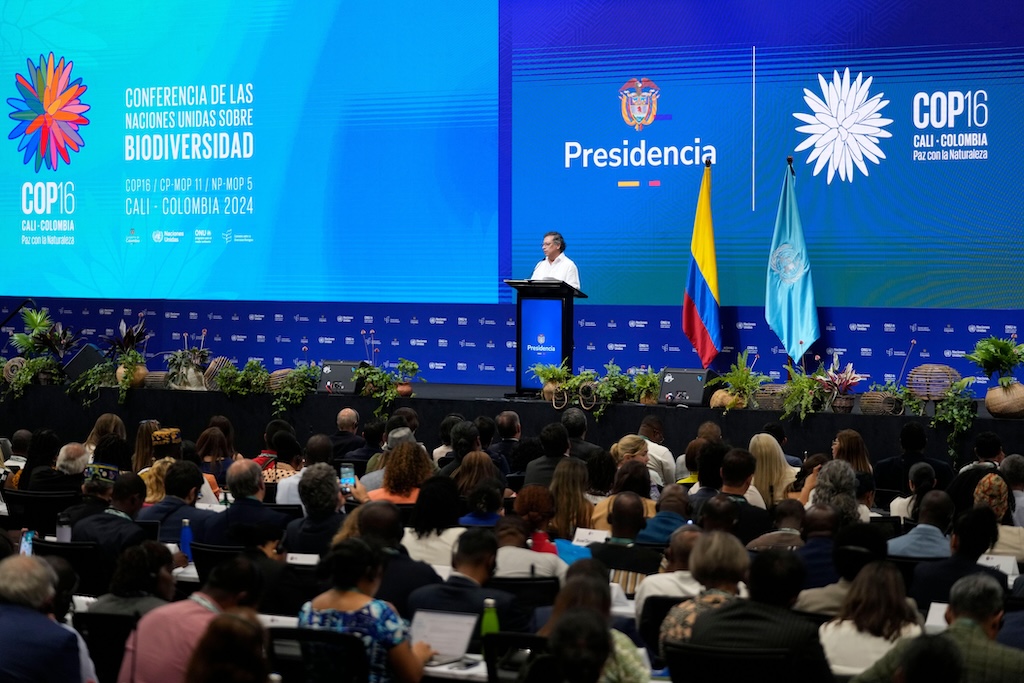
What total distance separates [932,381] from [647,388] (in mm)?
2156

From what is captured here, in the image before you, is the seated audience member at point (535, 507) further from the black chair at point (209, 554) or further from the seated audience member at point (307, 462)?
the seated audience member at point (307, 462)

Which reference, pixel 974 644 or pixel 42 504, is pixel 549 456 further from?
pixel 974 644

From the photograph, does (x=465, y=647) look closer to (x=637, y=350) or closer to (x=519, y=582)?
(x=519, y=582)

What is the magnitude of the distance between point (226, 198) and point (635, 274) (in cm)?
452

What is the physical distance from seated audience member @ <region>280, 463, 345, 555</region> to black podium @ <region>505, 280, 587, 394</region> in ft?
16.9

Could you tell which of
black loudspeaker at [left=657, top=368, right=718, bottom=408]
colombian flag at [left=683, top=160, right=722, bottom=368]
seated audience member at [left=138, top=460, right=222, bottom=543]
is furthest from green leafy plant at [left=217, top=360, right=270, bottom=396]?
seated audience member at [left=138, top=460, right=222, bottom=543]

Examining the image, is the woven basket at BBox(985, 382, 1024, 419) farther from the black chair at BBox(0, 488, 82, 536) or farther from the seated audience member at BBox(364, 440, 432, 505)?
the black chair at BBox(0, 488, 82, 536)

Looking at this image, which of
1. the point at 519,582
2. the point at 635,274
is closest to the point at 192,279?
the point at 635,274

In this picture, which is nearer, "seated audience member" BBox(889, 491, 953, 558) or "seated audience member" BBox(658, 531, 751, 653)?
"seated audience member" BBox(658, 531, 751, 653)

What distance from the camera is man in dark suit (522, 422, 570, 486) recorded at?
7306 mm

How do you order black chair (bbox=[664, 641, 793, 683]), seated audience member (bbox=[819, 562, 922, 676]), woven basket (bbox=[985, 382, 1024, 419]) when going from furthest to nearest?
woven basket (bbox=[985, 382, 1024, 419]), seated audience member (bbox=[819, 562, 922, 676]), black chair (bbox=[664, 641, 793, 683])

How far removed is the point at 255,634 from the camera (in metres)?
3.26

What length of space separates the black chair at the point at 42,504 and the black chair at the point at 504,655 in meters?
3.49

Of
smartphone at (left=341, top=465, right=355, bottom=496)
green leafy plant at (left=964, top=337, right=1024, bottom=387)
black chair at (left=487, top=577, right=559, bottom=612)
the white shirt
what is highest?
the white shirt
